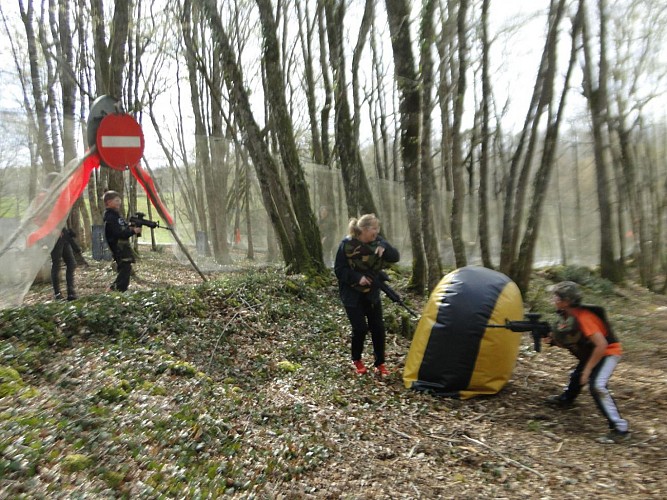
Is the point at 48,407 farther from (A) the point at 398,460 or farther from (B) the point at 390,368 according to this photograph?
(B) the point at 390,368

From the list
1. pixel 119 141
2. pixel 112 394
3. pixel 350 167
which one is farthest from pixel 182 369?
pixel 350 167

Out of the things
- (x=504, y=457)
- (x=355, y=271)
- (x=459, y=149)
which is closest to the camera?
(x=504, y=457)

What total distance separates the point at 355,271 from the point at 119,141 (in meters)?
3.57

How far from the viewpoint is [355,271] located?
6.09 m

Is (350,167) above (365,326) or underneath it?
above

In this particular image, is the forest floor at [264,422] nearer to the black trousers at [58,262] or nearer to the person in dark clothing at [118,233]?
the person in dark clothing at [118,233]

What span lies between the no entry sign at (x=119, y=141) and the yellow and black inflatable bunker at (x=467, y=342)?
14.3 feet

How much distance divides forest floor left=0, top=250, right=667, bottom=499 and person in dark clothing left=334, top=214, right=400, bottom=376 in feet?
2.13

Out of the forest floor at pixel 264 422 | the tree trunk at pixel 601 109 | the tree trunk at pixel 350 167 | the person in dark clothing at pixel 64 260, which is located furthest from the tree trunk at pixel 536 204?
the person in dark clothing at pixel 64 260

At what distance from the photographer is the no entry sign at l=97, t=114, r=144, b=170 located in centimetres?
664

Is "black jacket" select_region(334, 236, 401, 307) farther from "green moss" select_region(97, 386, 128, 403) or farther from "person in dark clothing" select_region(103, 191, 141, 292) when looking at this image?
"person in dark clothing" select_region(103, 191, 141, 292)

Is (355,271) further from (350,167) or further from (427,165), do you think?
(350,167)

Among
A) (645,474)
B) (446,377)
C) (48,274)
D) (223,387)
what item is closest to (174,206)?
(48,274)

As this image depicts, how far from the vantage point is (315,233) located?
405 inches
